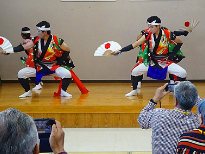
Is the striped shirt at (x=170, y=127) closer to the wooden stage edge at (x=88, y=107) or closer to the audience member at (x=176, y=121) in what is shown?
the audience member at (x=176, y=121)

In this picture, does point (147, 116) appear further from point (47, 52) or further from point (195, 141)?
point (47, 52)

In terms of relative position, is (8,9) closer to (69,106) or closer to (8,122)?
(69,106)

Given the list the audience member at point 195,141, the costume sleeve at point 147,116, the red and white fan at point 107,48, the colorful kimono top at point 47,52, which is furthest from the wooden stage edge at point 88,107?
the audience member at point 195,141

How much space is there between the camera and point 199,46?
19.1 ft

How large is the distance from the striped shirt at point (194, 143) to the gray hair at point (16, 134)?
0.77m

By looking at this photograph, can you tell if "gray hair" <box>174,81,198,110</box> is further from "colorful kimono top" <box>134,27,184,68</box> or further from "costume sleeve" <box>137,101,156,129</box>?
"colorful kimono top" <box>134,27,184,68</box>

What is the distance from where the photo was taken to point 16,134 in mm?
999

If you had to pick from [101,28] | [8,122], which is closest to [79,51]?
[101,28]

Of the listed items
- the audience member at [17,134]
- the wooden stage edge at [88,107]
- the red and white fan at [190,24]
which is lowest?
the wooden stage edge at [88,107]

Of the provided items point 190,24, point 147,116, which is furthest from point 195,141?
point 190,24

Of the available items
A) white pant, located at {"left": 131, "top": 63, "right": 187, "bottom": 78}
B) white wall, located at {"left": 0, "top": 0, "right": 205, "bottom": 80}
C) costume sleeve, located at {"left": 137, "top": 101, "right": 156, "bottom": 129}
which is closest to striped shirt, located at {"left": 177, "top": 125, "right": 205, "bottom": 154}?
costume sleeve, located at {"left": 137, "top": 101, "right": 156, "bottom": 129}

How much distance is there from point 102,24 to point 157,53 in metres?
1.68

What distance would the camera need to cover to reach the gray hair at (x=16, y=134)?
0.99 metres

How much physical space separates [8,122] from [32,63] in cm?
400
